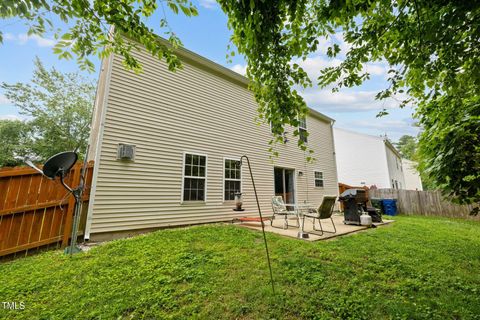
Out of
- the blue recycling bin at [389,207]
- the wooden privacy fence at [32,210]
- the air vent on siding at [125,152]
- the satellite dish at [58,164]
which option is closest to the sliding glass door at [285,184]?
the blue recycling bin at [389,207]

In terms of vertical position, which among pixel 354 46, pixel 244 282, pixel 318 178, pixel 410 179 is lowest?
pixel 244 282

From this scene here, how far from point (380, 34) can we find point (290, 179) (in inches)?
303

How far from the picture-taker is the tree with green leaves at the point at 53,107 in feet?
57.3

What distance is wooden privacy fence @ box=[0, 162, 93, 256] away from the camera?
144 inches

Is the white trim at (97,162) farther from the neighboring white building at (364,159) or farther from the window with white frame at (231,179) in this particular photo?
the neighboring white building at (364,159)

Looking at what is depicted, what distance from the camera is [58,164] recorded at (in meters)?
3.63

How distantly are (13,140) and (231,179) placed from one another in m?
23.2

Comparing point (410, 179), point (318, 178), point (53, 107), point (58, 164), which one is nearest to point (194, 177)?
point (58, 164)

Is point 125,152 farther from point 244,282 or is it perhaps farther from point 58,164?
point 244,282

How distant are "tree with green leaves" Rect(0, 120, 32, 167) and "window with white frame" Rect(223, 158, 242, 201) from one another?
21.5 metres

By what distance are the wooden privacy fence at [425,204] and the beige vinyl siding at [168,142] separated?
889 cm

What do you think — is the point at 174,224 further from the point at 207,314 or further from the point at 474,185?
the point at 474,185

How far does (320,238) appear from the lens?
16.2 feet

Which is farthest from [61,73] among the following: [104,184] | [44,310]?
[44,310]
